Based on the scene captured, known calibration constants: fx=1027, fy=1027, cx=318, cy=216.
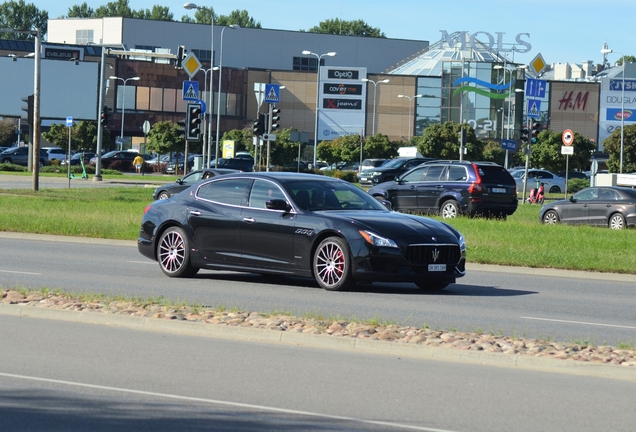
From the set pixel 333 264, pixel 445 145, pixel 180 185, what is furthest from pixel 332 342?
pixel 445 145

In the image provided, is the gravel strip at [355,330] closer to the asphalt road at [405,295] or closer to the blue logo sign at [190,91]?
the asphalt road at [405,295]

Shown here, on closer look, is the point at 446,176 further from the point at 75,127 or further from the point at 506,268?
the point at 75,127

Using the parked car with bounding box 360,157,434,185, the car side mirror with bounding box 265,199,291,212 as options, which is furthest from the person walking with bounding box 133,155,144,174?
the car side mirror with bounding box 265,199,291,212

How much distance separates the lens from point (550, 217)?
105ft

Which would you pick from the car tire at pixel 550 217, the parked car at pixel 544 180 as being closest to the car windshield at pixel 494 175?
the car tire at pixel 550 217

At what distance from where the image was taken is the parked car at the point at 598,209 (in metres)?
30.4

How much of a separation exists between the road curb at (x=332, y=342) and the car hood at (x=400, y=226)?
13.3ft

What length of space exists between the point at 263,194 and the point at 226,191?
0.64 metres

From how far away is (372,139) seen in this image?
3108 inches

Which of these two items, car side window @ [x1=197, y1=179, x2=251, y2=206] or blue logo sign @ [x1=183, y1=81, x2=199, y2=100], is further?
blue logo sign @ [x1=183, y1=81, x2=199, y2=100]

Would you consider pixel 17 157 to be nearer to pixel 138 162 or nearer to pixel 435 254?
pixel 138 162

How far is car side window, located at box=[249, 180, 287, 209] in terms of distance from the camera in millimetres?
14266

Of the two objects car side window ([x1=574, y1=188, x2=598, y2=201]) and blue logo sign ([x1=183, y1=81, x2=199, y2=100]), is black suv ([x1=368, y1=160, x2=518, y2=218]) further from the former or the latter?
blue logo sign ([x1=183, y1=81, x2=199, y2=100])

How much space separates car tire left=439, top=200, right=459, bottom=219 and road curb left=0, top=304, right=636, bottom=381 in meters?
19.7
